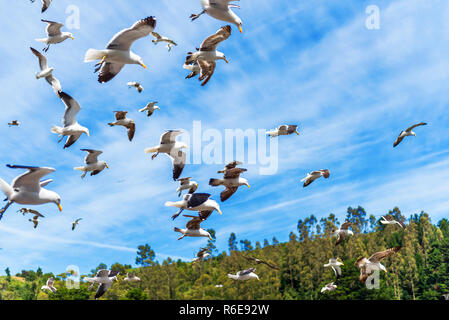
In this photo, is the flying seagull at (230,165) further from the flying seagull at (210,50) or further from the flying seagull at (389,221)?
the flying seagull at (389,221)

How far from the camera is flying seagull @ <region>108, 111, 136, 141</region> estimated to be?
20703 mm

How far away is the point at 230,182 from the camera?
1752 cm

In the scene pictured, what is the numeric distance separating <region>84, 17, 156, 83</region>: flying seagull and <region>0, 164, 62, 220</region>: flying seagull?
5.58 m

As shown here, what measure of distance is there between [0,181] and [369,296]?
67.3 m

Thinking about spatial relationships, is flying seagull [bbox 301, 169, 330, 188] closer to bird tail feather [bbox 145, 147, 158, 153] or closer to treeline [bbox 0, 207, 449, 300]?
bird tail feather [bbox 145, 147, 158, 153]

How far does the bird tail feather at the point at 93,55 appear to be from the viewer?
611 inches

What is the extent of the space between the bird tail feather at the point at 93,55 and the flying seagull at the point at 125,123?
5087mm

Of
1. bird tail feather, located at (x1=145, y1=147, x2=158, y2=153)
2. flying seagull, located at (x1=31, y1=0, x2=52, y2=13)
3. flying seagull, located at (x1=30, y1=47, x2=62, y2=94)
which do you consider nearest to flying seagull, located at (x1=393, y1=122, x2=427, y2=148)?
bird tail feather, located at (x1=145, y1=147, x2=158, y2=153)

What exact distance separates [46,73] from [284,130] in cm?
1172

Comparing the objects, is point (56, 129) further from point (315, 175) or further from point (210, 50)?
point (315, 175)

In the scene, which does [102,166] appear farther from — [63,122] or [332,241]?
[332,241]

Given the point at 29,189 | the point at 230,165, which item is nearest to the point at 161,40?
the point at 230,165
